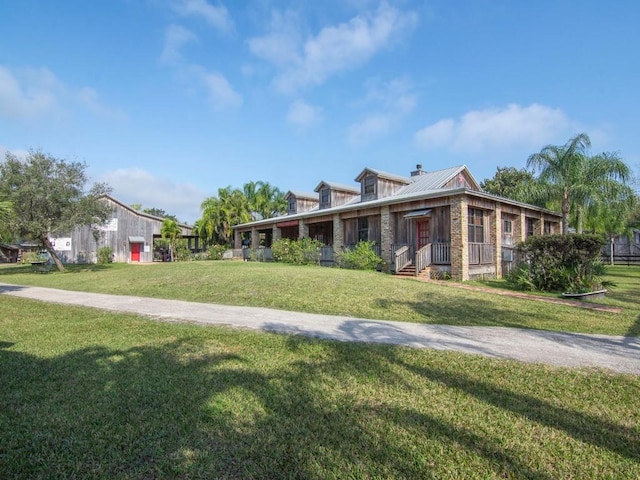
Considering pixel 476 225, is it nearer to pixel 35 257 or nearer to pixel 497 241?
pixel 497 241

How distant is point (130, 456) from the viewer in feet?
8.48

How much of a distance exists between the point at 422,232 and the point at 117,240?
2840cm

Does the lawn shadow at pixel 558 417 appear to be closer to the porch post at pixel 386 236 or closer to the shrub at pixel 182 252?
the porch post at pixel 386 236

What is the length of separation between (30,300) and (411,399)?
11.5 m

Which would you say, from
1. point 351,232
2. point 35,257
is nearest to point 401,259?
point 351,232

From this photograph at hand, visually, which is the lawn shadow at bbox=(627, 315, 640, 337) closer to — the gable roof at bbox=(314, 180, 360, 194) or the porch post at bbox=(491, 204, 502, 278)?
the porch post at bbox=(491, 204, 502, 278)

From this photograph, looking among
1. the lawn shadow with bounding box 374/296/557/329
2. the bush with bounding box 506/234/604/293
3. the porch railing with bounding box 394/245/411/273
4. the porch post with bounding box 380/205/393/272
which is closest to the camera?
the lawn shadow with bounding box 374/296/557/329

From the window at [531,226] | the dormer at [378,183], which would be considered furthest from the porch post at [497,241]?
the dormer at [378,183]

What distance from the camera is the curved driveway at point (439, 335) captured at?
4.98 m

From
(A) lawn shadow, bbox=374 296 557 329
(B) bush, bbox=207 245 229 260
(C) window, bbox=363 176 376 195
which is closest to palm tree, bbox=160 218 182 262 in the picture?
(B) bush, bbox=207 245 229 260

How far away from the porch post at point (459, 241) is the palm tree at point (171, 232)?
90.1 ft

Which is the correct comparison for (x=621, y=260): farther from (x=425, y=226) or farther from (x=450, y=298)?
(x=450, y=298)

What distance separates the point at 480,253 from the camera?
655 inches

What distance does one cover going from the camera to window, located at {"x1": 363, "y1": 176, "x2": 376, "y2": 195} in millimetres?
22219
